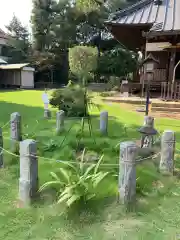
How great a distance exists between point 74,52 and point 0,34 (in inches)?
565

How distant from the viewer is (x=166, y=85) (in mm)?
12219

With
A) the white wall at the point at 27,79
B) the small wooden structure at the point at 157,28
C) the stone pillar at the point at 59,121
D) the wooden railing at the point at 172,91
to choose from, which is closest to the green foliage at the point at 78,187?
the stone pillar at the point at 59,121

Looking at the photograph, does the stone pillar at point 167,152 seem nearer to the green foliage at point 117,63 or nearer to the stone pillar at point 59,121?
the stone pillar at point 59,121

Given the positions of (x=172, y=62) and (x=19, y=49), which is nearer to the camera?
(x=172, y=62)

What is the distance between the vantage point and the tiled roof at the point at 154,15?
12.3 m

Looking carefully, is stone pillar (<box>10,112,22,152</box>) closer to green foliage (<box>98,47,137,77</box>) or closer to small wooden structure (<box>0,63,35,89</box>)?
small wooden structure (<box>0,63,35,89</box>)

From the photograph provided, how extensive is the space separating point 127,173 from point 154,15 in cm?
1247

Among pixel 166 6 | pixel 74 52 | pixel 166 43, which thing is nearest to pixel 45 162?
pixel 166 43

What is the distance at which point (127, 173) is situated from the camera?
3.16 metres

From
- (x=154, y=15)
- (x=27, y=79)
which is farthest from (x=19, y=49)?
(x=154, y=15)

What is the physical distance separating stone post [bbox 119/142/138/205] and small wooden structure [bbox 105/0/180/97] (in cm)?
921

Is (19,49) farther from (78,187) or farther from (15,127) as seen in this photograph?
(78,187)

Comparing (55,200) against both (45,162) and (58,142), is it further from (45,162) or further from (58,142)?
(58,142)

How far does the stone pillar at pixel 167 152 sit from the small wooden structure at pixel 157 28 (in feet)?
26.7
